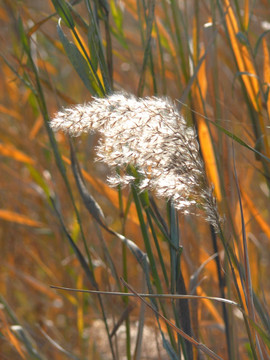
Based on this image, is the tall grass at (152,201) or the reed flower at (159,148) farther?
the tall grass at (152,201)

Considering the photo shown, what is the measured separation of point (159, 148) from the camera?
1.52ft

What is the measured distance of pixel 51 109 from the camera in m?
1.33

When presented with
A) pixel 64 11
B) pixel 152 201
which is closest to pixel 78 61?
pixel 64 11

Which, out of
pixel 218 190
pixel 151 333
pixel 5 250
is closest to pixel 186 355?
pixel 218 190

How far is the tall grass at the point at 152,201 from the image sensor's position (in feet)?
1.98

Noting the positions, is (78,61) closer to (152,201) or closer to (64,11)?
(64,11)

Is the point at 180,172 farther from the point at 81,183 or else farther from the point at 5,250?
the point at 5,250

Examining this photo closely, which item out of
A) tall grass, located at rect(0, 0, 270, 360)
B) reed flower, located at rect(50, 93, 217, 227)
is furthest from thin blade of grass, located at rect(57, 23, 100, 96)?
reed flower, located at rect(50, 93, 217, 227)

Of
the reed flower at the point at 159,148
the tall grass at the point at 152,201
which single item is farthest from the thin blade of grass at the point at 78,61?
the reed flower at the point at 159,148

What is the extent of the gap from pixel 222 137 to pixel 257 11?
472 millimetres

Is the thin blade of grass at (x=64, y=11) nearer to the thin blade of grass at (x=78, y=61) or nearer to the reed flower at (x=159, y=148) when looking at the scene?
the thin blade of grass at (x=78, y=61)

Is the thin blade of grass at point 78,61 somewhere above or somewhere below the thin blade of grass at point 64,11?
below

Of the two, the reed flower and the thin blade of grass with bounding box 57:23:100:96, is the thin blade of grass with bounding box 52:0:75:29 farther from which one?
the reed flower

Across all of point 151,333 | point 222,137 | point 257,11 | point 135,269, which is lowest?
point 151,333
